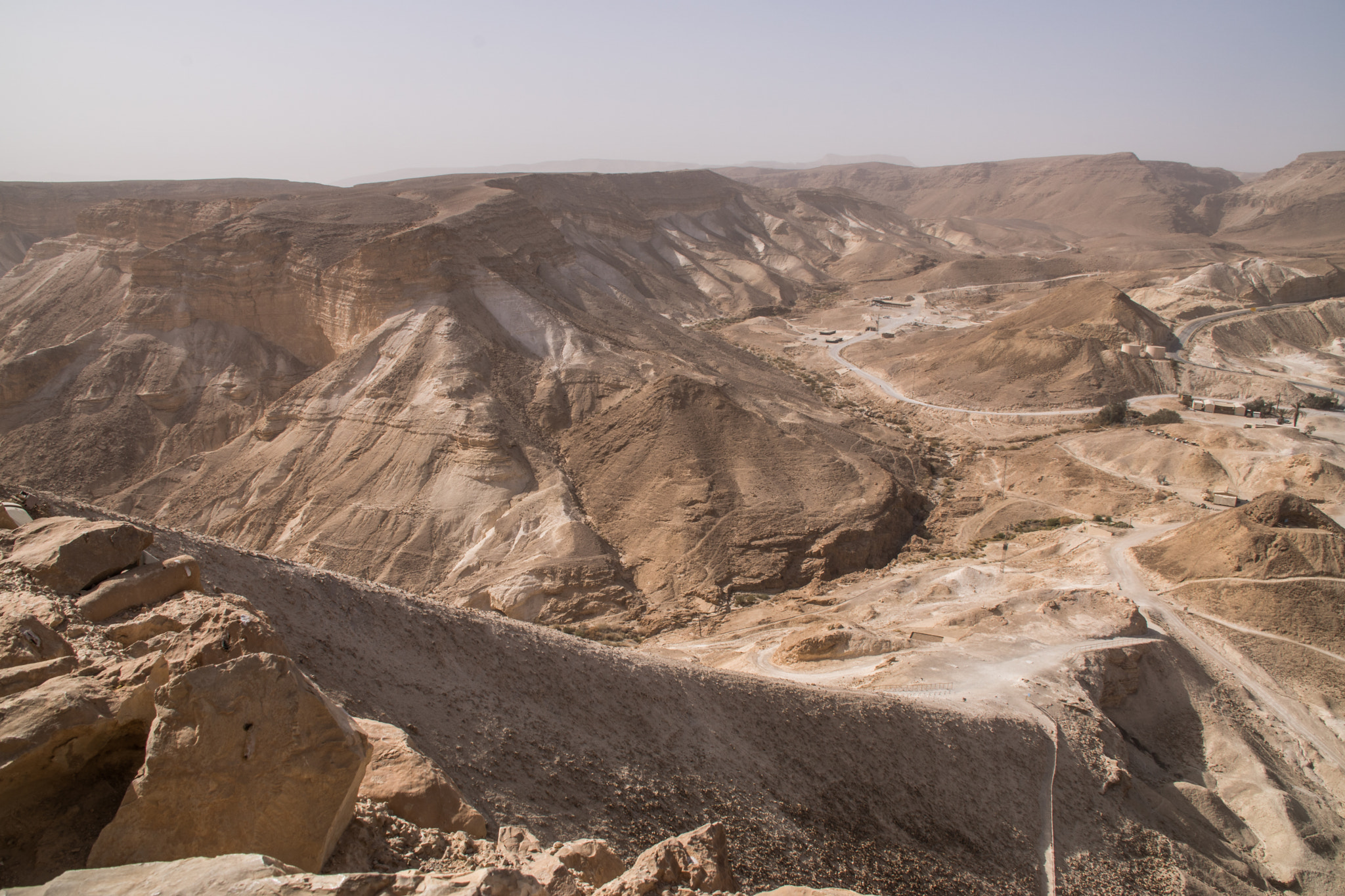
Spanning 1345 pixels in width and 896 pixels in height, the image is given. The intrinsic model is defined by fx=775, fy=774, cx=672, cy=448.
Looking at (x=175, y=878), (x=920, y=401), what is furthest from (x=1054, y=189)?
(x=175, y=878)

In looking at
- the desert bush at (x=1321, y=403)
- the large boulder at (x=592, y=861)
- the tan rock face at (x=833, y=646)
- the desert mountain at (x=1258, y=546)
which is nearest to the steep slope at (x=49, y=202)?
the tan rock face at (x=833, y=646)

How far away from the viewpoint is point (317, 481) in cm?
2780

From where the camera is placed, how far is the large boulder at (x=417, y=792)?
7449mm

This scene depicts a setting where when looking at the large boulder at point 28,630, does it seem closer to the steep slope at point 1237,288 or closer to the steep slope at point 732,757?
the steep slope at point 732,757

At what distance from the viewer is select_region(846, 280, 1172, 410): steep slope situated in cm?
4531

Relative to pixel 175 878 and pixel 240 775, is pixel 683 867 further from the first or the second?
pixel 175 878

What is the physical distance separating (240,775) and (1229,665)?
78.2ft

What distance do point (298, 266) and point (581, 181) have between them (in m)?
46.9

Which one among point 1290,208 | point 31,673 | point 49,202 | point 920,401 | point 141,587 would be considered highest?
point 1290,208

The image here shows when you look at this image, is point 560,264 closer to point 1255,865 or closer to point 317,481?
point 317,481

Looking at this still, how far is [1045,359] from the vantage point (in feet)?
Answer: 155

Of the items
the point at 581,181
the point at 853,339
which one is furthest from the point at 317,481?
the point at 581,181

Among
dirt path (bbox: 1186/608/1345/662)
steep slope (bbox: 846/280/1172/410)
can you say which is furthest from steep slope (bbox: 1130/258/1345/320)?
dirt path (bbox: 1186/608/1345/662)

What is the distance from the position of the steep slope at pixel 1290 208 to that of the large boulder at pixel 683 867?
116 metres
